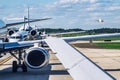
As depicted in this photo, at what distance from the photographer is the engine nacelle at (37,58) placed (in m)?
12.4

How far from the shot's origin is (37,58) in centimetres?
1318

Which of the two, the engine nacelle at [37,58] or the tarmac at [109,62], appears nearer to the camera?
the engine nacelle at [37,58]

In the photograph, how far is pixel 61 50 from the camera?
179 inches

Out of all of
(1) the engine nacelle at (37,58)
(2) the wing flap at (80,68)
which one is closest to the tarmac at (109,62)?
(1) the engine nacelle at (37,58)

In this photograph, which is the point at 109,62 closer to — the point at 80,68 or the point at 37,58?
the point at 37,58

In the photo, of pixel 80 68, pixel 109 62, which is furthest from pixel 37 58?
pixel 109 62

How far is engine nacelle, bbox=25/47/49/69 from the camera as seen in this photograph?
40.6 feet

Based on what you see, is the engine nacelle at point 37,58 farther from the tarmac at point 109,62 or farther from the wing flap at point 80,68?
the wing flap at point 80,68

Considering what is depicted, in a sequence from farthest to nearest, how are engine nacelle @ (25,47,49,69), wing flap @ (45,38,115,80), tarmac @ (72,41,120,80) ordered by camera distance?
tarmac @ (72,41,120,80)
engine nacelle @ (25,47,49,69)
wing flap @ (45,38,115,80)

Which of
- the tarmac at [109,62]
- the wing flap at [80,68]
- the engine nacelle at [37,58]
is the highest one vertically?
the wing flap at [80,68]

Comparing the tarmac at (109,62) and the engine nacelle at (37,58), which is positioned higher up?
the engine nacelle at (37,58)

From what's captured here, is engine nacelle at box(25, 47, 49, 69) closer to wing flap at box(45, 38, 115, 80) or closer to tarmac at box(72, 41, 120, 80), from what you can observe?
tarmac at box(72, 41, 120, 80)

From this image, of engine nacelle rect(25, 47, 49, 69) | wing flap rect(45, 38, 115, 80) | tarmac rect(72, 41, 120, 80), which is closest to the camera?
wing flap rect(45, 38, 115, 80)

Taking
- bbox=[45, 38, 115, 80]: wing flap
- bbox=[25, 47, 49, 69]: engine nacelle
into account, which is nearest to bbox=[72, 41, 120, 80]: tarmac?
bbox=[25, 47, 49, 69]: engine nacelle
